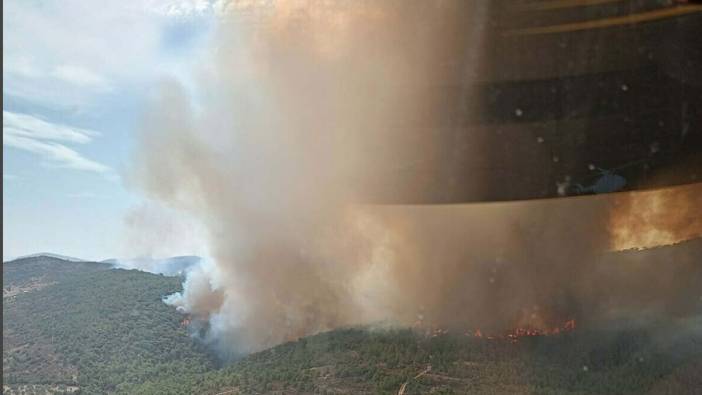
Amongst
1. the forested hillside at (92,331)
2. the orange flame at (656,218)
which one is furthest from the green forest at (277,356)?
the orange flame at (656,218)

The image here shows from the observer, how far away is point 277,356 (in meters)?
13.0

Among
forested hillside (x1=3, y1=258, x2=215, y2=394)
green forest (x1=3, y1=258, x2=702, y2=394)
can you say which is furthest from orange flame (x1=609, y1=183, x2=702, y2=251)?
forested hillside (x1=3, y1=258, x2=215, y2=394)

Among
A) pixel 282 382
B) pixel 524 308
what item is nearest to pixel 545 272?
pixel 524 308

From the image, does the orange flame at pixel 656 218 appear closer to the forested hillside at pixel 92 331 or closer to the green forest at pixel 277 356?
the green forest at pixel 277 356

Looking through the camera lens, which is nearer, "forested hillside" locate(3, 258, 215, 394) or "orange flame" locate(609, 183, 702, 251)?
"orange flame" locate(609, 183, 702, 251)

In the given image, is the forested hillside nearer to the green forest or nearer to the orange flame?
the green forest

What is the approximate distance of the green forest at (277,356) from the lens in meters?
9.88

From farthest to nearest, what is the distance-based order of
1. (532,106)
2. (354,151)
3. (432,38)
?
(354,151), (432,38), (532,106)

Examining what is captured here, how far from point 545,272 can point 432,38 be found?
1059cm

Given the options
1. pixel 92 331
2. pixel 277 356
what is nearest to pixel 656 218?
pixel 277 356

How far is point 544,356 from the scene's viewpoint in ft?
38.1

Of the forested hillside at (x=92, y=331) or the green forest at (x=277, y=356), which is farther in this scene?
the forested hillside at (x=92, y=331)

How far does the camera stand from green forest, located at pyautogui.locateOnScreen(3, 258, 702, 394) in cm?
988

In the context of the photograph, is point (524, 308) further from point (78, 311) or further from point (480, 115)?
point (78, 311)
